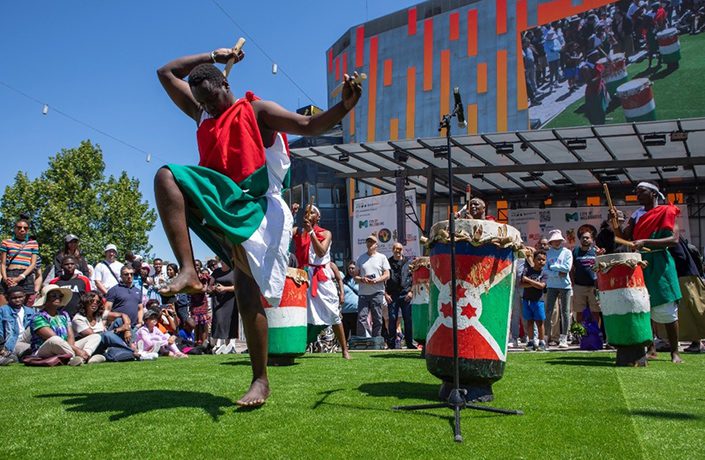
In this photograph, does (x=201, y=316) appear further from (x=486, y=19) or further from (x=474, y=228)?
(x=486, y=19)

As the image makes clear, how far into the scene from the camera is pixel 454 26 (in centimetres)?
3400

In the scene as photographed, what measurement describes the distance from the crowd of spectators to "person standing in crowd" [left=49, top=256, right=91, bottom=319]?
2353 centimetres

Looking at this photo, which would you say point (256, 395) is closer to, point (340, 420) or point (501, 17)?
point (340, 420)

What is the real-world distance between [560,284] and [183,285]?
8309 millimetres

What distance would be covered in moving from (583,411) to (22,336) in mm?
7491

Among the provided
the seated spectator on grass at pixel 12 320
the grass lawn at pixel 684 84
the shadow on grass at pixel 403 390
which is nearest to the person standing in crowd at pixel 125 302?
the seated spectator on grass at pixel 12 320

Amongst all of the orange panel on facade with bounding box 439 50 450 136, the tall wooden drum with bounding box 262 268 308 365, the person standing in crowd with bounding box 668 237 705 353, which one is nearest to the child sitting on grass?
the tall wooden drum with bounding box 262 268 308 365

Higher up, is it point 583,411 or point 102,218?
point 102,218

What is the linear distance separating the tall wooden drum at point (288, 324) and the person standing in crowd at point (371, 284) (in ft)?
11.9

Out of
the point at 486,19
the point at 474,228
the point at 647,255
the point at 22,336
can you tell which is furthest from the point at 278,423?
the point at 486,19

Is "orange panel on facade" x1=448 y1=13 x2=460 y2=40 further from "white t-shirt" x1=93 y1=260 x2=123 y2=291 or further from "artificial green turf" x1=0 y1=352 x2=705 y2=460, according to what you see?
"artificial green turf" x1=0 y1=352 x2=705 y2=460

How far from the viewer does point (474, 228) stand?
413 centimetres

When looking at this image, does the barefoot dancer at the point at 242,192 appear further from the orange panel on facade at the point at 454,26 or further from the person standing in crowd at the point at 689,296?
the orange panel on facade at the point at 454,26

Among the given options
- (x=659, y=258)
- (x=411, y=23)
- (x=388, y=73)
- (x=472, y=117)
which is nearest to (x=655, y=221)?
(x=659, y=258)
